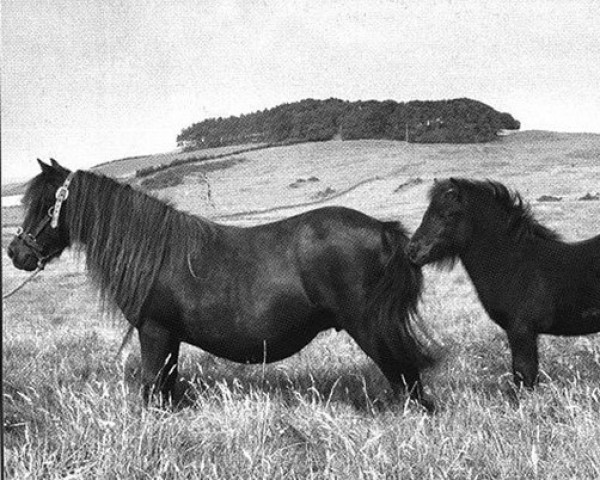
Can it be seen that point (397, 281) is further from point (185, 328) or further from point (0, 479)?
point (0, 479)

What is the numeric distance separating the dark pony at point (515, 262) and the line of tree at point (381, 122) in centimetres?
422

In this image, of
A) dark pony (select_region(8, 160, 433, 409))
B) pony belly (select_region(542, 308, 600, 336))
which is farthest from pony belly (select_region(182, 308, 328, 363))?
pony belly (select_region(542, 308, 600, 336))

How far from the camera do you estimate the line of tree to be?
876 cm

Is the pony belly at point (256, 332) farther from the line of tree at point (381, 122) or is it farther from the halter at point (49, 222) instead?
the line of tree at point (381, 122)

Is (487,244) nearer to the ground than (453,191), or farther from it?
nearer to the ground

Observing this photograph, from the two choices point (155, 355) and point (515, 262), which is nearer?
point (155, 355)

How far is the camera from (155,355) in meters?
4.32

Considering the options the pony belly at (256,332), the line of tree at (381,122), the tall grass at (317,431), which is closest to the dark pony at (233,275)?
the pony belly at (256,332)

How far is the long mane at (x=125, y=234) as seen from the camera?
4387 millimetres

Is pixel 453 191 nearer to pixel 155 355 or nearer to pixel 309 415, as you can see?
pixel 309 415

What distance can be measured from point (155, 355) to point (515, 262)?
2.54m

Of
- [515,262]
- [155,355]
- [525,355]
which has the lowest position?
[525,355]

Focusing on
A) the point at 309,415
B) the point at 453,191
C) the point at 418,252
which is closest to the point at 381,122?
the point at 453,191

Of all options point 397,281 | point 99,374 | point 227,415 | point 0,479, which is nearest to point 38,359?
point 99,374
